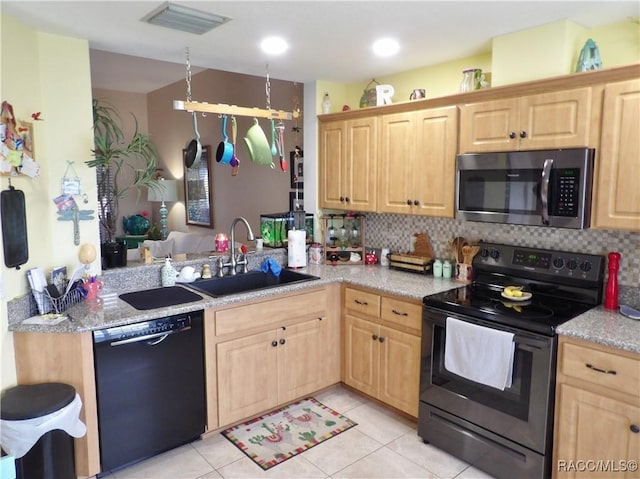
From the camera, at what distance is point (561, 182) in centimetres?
229

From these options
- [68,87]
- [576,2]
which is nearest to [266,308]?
[68,87]

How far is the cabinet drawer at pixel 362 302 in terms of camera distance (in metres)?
2.95

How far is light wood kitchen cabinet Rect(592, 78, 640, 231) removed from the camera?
2066mm

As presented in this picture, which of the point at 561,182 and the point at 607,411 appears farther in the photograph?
the point at 561,182

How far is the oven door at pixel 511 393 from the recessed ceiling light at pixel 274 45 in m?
1.78

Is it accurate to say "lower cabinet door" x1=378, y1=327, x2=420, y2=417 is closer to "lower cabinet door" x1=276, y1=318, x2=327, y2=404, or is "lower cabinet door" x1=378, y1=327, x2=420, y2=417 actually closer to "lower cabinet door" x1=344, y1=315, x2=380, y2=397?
"lower cabinet door" x1=344, y1=315, x2=380, y2=397

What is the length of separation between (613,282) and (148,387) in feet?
8.19

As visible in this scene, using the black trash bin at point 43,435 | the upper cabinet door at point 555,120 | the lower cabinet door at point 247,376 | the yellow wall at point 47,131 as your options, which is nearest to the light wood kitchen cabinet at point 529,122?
the upper cabinet door at point 555,120

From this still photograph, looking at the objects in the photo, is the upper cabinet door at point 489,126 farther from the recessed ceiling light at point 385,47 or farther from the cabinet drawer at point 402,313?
the cabinet drawer at point 402,313

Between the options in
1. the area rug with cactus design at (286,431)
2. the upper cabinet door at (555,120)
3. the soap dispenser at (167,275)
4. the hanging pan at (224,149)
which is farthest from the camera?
the soap dispenser at (167,275)

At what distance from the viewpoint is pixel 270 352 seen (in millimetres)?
2844

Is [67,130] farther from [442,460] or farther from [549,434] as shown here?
[549,434]

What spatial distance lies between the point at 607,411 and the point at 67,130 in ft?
9.92

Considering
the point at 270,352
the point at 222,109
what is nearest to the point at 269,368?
the point at 270,352
